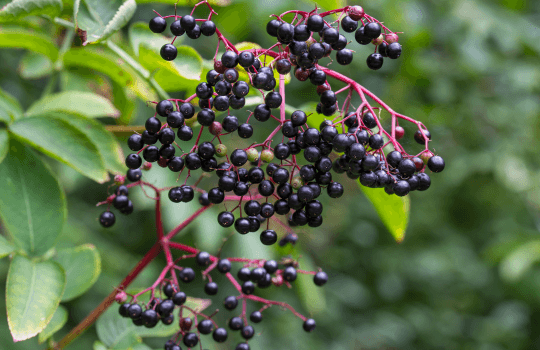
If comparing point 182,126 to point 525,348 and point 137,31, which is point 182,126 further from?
point 525,348

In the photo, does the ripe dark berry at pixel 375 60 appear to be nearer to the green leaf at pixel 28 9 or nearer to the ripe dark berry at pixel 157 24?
the ripe dark berry at pixel 157 24

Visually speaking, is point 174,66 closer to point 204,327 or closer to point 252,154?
point 252,154

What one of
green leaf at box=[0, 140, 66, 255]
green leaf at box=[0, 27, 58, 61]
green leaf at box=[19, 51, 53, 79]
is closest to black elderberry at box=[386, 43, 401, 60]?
green leaf at box=[0, 140, 66, 255]

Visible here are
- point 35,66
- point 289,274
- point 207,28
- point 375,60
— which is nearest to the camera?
point 207,28

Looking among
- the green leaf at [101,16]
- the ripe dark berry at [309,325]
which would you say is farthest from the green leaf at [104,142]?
the ripe dark berry at [309,325]

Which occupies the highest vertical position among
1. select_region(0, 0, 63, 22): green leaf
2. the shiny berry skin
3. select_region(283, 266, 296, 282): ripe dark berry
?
select_region(0, 0, 63, 22): green leaf

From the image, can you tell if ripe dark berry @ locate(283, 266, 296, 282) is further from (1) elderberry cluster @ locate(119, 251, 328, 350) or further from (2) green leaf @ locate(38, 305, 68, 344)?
(2) green leaf @ locate(38, 305, 68, 344)

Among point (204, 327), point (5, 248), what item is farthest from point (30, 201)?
point (204, 327)
